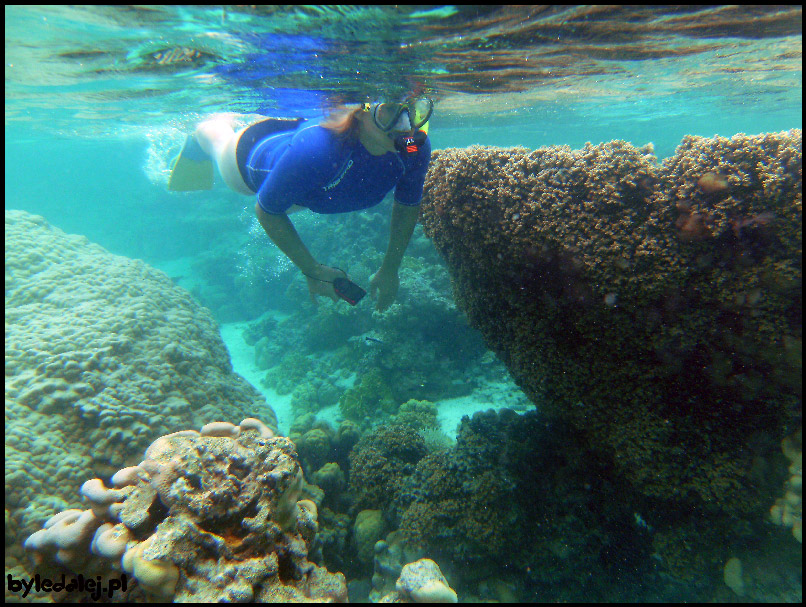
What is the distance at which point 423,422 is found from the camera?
6.98m

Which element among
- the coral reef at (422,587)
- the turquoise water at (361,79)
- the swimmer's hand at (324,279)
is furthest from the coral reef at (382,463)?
the swimmer's hand at (324,279)

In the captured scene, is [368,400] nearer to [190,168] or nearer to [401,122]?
[190,168]

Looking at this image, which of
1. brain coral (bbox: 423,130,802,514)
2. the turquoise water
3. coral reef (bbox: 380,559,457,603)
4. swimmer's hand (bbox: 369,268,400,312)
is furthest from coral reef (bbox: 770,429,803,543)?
swimmer's hand (bbox: 369,268,400,312)

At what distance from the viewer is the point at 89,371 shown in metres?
4.29

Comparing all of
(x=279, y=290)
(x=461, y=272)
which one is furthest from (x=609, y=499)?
(x=279, y=290)

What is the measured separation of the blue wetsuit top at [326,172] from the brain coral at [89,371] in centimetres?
291

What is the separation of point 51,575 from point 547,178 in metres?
4.98

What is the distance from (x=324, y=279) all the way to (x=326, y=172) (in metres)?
1.07

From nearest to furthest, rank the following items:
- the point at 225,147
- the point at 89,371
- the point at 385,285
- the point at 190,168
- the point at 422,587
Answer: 1. the point at 422,587
2. the point at 89,371
3. the point at 385,285
4. the point at 225,147
5. the point at 190,168

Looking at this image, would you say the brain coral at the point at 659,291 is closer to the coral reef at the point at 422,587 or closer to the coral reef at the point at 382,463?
the coral reef at the point at 422,587

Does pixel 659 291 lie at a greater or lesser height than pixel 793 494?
greater

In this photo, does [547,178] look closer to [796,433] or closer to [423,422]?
[796,433]

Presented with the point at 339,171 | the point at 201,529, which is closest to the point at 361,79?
the point at 339,171

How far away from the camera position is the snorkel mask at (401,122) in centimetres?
338
